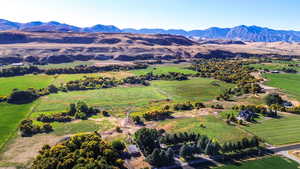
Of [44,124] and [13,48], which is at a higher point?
[13,48]

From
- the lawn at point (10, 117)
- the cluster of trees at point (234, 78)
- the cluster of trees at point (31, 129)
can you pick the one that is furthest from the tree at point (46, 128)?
the cluster of trees at point (234, 78)

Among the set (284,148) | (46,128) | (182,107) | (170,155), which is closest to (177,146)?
(170,155)

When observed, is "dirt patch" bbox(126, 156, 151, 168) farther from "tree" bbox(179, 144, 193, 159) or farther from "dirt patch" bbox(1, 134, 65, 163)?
"dirt patch" bbox(1, 134, 65, 163)

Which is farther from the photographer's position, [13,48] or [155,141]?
[13,48]

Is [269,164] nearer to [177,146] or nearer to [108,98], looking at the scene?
[177,146]

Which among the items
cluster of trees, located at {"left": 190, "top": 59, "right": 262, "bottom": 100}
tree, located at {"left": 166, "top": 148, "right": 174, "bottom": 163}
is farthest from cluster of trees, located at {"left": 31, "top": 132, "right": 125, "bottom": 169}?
cluster of trees, located at {"left": 190, "top": 59, "right": 262, "bottom": 100}

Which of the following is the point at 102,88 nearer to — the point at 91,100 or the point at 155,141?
the point at 91,100

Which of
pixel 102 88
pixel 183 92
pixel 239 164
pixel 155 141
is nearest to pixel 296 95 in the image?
pixel 183 92
